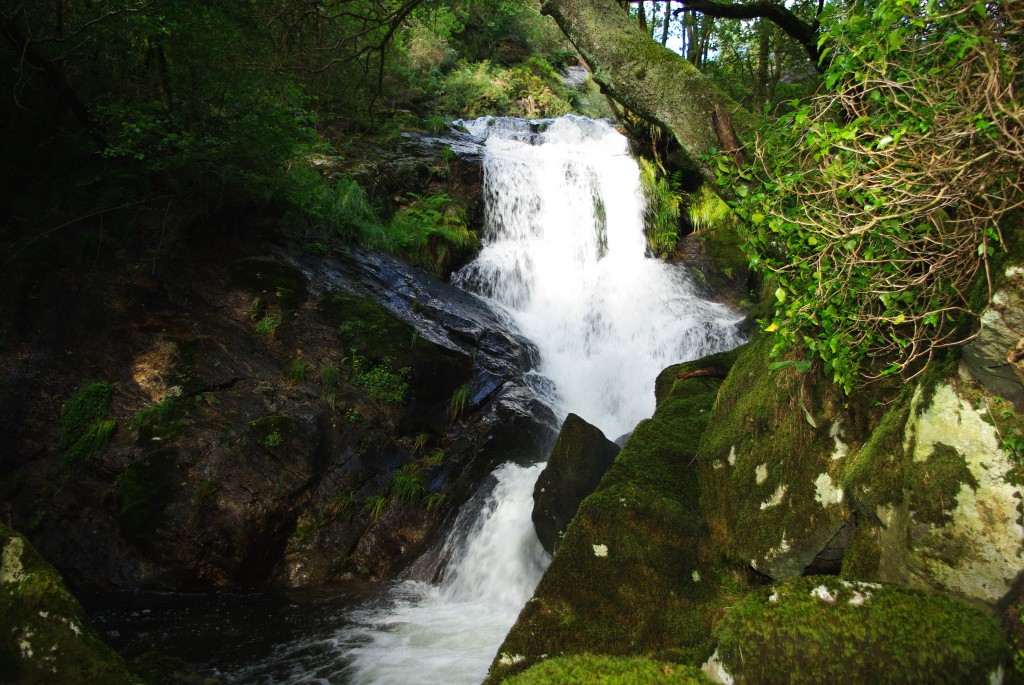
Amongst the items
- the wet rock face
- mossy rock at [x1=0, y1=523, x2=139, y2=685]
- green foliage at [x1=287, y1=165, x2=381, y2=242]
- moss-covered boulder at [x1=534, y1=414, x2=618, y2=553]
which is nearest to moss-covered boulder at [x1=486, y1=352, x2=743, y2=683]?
moss-covered boulder at [x1=534, y1=414, x2=618, y2=553]

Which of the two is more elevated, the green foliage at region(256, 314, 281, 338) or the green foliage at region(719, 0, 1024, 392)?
the green foliage at region(719, 0, 1024, 392)

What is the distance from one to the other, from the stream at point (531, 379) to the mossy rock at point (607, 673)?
309 cm

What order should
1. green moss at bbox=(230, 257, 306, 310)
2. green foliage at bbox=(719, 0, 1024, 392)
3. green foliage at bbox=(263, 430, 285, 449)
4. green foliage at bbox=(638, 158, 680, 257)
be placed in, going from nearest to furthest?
1. green foliage at bbox=(719, 0, 1024, 392)
2. green foliage at bbox=(263, 430, 285, 449)
3. green moss at bbox=(230, 257, 306, 310)
4. green foliage at bbox=(638, 158, 680, 257)

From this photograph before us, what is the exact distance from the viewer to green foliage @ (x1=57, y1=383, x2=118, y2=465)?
7457 mm

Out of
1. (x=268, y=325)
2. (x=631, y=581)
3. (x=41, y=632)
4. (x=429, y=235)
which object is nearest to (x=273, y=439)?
(x=268, y=325)

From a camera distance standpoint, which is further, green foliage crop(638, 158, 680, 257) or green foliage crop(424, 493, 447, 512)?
green foliage crop(638, 158, 680, 257)

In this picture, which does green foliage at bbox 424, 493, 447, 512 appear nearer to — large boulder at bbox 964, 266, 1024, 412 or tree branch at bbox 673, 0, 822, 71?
tree branch at bbox 673, 0, 822, 71

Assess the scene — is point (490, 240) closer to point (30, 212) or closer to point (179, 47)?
point (179, 47)

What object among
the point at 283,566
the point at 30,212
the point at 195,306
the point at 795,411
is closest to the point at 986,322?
the point at 795,411

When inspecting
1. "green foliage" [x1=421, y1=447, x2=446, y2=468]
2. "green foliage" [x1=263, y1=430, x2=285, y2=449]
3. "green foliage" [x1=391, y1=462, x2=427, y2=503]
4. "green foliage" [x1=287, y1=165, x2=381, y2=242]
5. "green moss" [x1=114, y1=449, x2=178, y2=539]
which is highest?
"green foliage" [x1=287, y1=165, x2=381, y2=242]

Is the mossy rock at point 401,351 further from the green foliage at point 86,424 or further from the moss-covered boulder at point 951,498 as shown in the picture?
the moss-covered boulder at point 951,498

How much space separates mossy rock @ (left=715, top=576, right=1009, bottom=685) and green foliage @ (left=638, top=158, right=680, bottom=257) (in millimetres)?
11930

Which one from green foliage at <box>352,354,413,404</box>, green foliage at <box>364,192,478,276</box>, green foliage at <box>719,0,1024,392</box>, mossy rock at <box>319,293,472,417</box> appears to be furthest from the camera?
green foliage at <box>364,192,478,276</box>

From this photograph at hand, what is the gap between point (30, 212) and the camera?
28.9 feet
